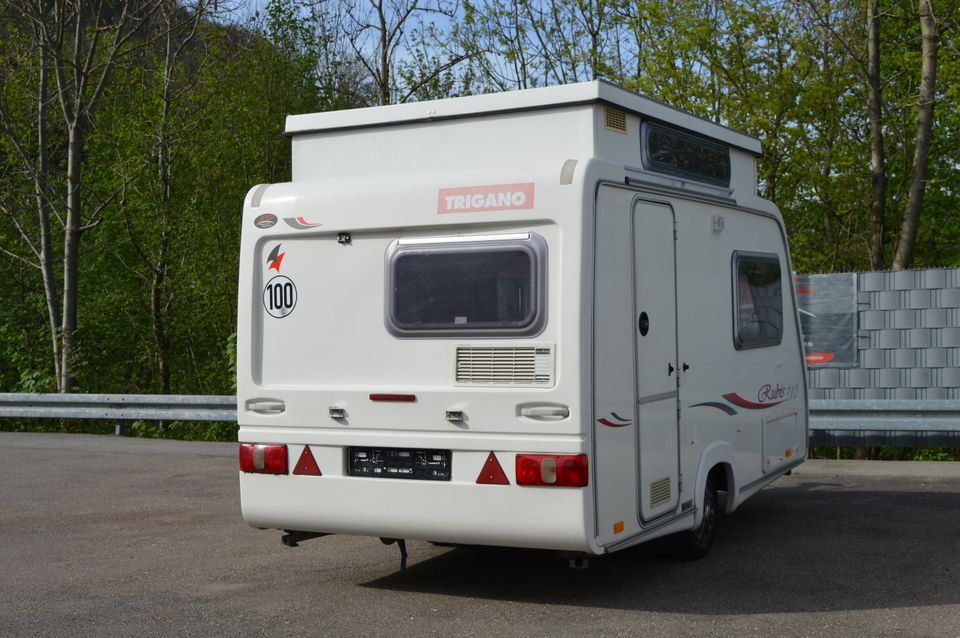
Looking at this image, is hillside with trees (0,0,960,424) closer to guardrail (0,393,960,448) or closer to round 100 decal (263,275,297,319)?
guardrail (0,393,960,448)

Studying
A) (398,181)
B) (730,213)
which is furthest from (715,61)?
(398,181)

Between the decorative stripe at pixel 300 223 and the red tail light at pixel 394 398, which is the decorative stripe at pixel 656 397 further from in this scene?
the decorative stripe at pixel 300 223

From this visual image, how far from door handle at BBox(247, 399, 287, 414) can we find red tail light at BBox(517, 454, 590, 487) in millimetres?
1476

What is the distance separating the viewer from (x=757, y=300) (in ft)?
26.3

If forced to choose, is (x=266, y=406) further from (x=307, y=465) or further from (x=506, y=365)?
(x=506, y=365)

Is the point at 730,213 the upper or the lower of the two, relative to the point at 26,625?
upper

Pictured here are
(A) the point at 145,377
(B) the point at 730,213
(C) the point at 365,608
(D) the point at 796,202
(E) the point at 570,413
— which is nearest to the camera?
(E) the point at 570,413

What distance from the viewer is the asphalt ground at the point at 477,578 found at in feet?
19.3

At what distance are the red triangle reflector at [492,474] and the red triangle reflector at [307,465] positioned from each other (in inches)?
38.8

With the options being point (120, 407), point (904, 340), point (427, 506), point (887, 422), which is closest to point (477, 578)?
point (427, 506)

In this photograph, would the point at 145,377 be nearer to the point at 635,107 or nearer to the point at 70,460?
the point at 70,460

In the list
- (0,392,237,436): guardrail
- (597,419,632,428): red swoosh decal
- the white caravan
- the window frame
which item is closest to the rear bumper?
the white caravan

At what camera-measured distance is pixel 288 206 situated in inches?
259

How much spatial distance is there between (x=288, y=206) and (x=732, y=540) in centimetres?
385
